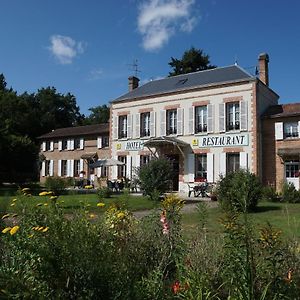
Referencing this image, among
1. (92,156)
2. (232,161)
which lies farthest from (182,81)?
(92,156)

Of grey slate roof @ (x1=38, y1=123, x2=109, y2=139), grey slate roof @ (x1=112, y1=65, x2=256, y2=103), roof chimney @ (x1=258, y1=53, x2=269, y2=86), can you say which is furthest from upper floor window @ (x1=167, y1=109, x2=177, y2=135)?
grey slate roof @ (x1=38, y1=123, x2=109, y2=139)

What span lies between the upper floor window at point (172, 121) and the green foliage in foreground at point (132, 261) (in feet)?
69.8

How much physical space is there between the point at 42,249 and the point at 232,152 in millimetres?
21102

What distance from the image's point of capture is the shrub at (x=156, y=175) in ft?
58.6

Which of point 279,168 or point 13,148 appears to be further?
point 13,148

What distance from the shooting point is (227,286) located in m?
3.30

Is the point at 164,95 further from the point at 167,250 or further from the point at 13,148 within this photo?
the point at 167,250

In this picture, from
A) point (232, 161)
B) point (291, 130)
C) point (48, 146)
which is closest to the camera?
point (291, 130)

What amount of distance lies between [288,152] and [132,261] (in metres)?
19.2

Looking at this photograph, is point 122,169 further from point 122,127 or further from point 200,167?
point 200,167

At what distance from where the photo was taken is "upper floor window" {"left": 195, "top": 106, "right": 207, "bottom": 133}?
24281 millimetres

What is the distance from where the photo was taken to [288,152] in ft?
68.9

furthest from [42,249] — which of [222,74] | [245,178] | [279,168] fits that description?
[222,74]

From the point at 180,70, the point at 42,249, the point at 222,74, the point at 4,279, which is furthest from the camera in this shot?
the point at 180,70
